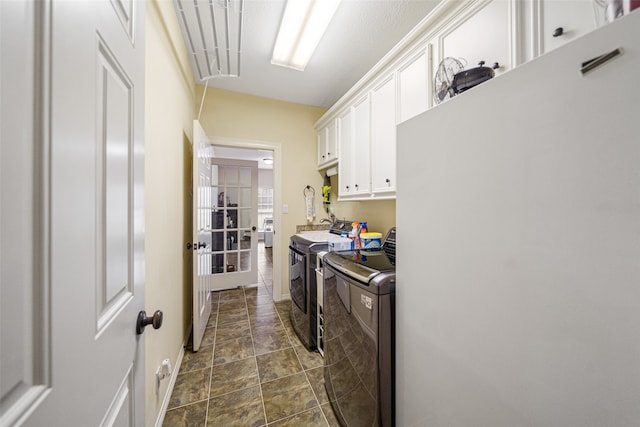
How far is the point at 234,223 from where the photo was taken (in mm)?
3402

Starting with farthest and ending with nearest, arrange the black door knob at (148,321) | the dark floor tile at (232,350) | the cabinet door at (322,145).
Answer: the cabinet door at (322,145)
the dark floor tile at (232,350)
the black door knob at (148,321)

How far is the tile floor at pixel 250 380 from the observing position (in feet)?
4.41

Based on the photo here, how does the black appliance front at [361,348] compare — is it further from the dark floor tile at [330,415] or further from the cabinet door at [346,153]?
the cabinet door at [346,153]

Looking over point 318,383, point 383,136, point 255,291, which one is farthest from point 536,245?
point 255,291

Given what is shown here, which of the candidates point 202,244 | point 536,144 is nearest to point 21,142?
point 536,144

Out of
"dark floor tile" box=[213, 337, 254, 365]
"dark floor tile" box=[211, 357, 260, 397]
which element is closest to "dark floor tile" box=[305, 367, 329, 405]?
"dark floor tile" box=[211, 357, 260, 397]

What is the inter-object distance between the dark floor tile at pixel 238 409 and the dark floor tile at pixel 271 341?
0.43 metres

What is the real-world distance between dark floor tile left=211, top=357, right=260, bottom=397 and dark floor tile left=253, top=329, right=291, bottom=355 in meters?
0.16

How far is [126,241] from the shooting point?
593mm

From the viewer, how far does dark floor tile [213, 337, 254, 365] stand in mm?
1860

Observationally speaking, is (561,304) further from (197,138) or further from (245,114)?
(245,114)

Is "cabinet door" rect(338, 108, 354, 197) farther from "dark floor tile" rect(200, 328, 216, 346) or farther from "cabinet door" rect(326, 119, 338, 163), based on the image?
"dark floor tile" rect(200, 328, 216, 346)

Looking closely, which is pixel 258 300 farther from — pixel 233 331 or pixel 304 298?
A: pixel 304 298

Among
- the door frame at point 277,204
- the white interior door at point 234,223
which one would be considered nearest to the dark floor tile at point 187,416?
the door frame at point 277,204
